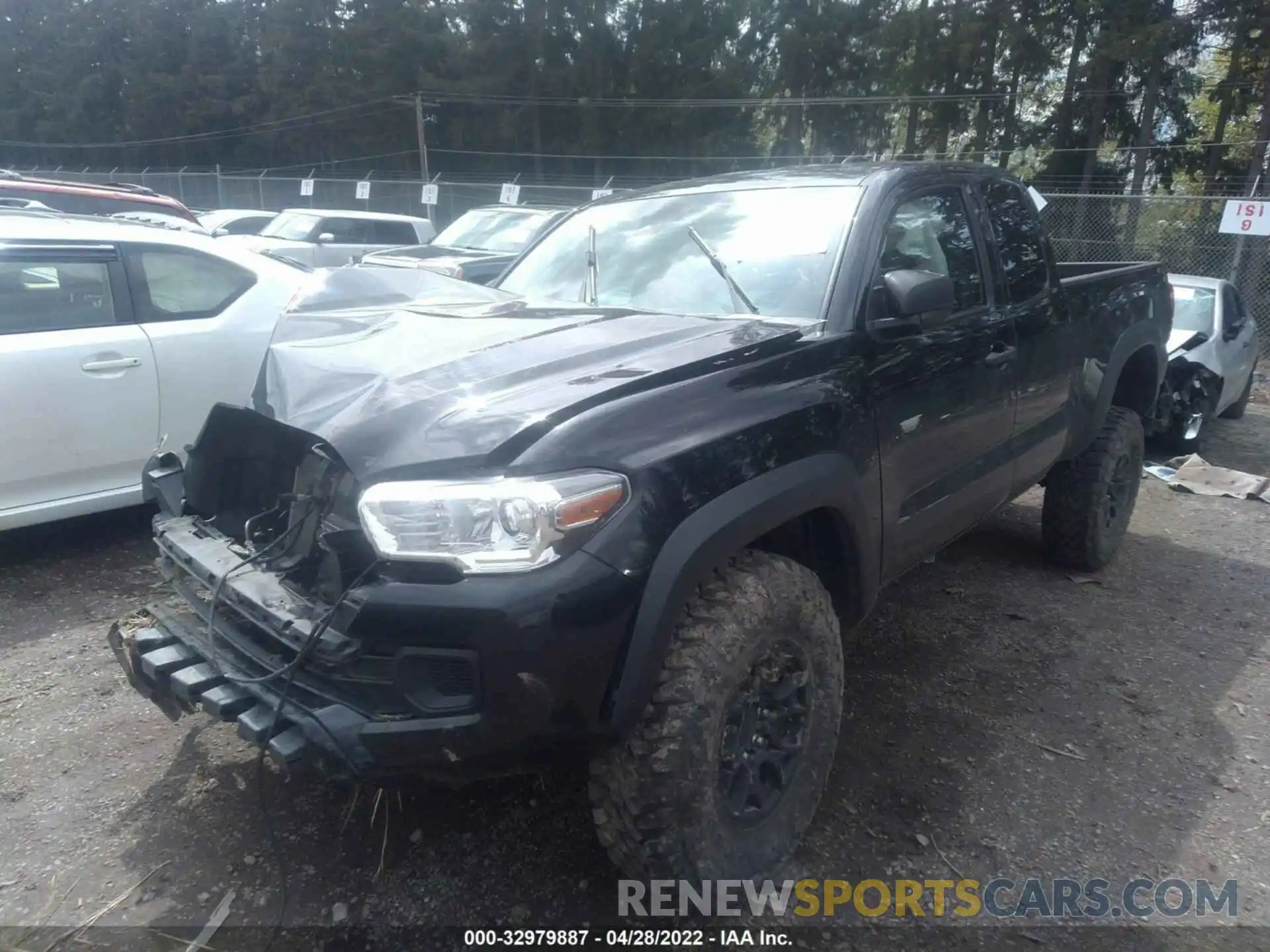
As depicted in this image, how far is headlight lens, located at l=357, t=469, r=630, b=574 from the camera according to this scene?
1.96 m

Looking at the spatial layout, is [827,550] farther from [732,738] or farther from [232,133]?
[232,133]

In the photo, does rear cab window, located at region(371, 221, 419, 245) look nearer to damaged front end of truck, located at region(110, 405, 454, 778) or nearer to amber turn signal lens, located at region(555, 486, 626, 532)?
damaged front end of truck, located at region(110, 405, 454, 778)

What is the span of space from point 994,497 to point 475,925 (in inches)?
98.5

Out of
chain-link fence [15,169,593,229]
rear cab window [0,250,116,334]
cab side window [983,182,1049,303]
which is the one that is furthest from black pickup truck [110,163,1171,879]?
chain-link fence [15,169,593,229]

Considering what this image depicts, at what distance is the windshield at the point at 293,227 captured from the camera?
14.4 metres

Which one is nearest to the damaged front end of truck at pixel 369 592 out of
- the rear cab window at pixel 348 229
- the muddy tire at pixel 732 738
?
the muddy tire at pixel 732 738

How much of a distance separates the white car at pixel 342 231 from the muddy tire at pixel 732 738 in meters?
10.9

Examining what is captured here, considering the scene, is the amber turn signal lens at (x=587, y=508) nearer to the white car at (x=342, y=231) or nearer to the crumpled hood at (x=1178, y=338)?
the crumpled hood at (x=1178, y=338)

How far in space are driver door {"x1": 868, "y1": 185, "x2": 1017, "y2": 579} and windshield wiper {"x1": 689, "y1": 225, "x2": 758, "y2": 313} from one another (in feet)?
1.28

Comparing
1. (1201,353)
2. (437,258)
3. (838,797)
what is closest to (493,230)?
(437,258)

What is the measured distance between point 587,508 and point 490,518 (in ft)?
0.68

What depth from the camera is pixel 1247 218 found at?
11438 mm

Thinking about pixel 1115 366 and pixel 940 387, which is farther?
pixel 1115 366

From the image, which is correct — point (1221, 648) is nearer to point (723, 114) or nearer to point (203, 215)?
point (203, 215)
